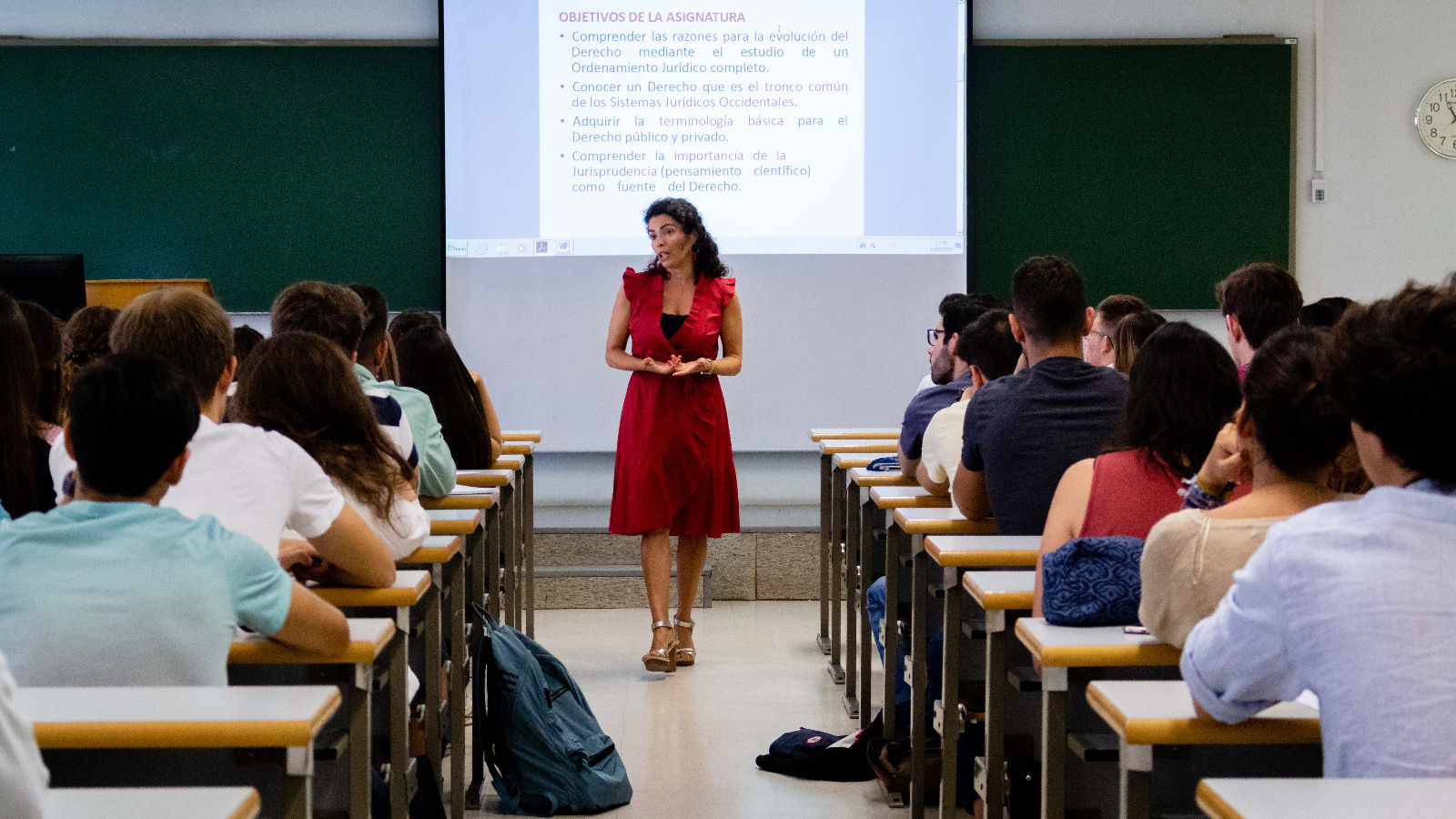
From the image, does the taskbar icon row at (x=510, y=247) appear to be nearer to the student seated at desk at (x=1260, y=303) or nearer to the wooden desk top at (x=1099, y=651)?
the student seated at desk at (x=1260, y=303)

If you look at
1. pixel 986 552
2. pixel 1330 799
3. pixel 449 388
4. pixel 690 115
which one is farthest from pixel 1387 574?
pixel 690 115

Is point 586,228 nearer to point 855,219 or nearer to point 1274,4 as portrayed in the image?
point 855,219

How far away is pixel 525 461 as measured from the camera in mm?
4652

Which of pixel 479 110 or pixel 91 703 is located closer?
pixel 91 703

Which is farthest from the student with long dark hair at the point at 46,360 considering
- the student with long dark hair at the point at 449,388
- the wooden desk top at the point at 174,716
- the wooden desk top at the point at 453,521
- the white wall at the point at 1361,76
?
the white wall at the point at 1361,76

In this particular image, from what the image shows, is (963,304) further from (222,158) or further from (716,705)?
(222,158)

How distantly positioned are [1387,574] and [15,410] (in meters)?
2.16

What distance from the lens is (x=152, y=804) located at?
1.13m

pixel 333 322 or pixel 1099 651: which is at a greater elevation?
pixel 333 322

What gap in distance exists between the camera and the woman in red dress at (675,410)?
168 inches

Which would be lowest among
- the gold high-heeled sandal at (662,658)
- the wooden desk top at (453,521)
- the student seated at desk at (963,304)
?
the gold high-heeled sandal at (662,658)

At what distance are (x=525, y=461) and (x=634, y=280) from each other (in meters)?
0.79

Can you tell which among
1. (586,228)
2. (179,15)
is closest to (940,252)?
(586,228)

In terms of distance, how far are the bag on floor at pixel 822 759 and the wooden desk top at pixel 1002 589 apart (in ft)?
3.98
